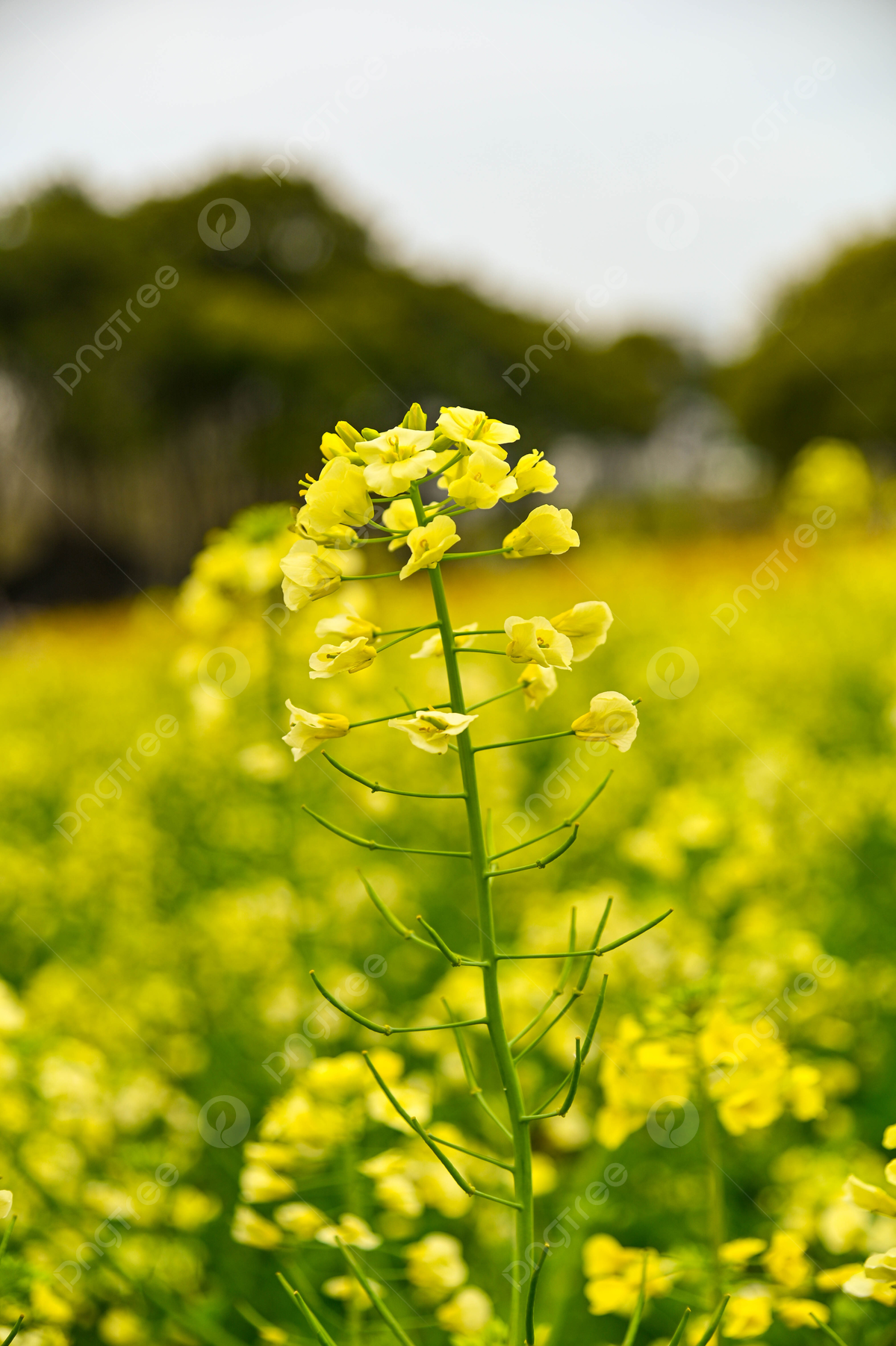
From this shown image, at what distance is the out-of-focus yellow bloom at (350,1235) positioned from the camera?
896mm

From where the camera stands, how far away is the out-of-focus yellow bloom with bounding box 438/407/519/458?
73 centimetres

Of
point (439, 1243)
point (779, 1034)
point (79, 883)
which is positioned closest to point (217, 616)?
point (439, 1243)

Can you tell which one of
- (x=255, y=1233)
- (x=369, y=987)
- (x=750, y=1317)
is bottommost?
(x=369, y=987)

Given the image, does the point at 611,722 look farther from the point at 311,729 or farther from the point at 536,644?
the point at 311,729

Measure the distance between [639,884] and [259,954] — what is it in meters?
1.08

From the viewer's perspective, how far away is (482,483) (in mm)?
720

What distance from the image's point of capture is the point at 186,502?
13.9m

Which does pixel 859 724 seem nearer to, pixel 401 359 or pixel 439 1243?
pixel 439 1243

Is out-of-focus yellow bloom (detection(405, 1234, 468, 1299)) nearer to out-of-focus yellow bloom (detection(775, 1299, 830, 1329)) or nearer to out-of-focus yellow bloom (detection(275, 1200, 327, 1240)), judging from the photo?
out-of-focus yellow bloom (detection(275, 1200, 327, 1240))

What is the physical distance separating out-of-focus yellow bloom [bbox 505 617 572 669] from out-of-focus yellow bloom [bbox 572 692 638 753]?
48 mm

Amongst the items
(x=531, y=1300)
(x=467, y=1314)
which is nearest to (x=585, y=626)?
(x=531, y=1300)

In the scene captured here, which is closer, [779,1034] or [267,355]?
[779,1034]

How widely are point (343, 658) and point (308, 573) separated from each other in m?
0.08

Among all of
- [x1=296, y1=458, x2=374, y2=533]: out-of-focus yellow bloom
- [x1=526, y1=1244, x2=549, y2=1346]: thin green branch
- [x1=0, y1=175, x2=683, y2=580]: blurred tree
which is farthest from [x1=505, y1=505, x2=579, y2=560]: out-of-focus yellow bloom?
[x1=0, y1=175, x2=683, y2=580]: blurred tree
